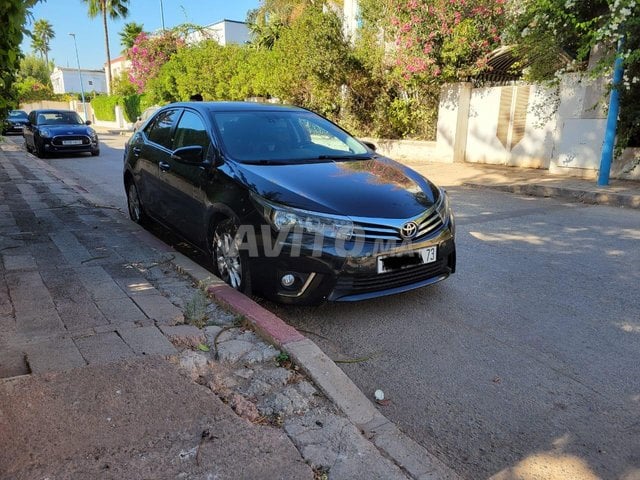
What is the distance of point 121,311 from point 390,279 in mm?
2030

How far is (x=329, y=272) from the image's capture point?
3.66 m

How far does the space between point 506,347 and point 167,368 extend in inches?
89.5

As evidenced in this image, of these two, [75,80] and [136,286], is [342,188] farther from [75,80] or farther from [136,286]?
[75,80]

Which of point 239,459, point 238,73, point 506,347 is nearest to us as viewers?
point 239,459

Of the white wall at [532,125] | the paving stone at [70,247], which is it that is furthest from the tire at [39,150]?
the white wall at [532,125]

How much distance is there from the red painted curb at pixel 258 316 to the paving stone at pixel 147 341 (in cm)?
58

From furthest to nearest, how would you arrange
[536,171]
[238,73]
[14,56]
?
[238,73] → [536,171] → [14,56]

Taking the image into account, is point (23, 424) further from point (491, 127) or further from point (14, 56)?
point (491, 127)

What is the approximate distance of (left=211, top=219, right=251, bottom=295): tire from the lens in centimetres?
402

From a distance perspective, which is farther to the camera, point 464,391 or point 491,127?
point 491,127

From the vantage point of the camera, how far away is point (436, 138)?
50.7 ft

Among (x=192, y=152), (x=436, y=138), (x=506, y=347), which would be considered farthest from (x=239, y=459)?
(x=436, y=138)

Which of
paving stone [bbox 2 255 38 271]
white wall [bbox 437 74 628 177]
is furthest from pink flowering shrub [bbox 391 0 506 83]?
paving stone [bbox 2 255 38 271]

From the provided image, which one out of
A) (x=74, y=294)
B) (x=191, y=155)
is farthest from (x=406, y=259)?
(x=74, y=294)
